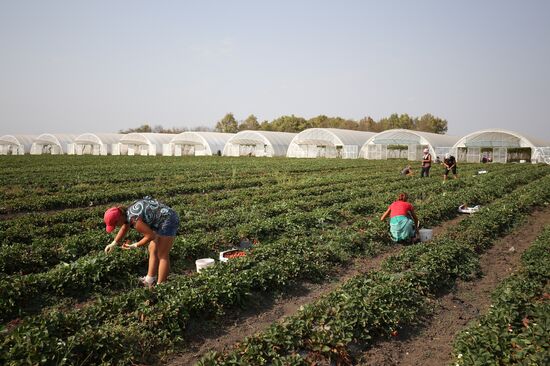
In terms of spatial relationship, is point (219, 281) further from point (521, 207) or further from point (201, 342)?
point (521, 207)

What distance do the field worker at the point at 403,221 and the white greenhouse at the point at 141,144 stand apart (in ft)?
212

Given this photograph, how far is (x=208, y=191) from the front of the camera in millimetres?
19625

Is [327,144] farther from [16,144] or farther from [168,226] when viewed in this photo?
[16,144]

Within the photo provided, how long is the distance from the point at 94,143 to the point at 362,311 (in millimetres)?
75044

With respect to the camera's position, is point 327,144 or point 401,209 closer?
point 401,209

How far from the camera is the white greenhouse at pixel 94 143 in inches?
2781

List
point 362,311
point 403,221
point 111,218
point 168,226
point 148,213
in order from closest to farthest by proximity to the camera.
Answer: point 362,311 < point 111,218 < point 148,213 < point 168,226 < point 403,221

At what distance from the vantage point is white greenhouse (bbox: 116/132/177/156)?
70125 millimetres

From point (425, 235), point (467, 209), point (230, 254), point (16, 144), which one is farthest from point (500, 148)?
point (16, 144)

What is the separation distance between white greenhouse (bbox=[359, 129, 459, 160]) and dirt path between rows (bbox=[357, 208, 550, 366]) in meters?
44.6

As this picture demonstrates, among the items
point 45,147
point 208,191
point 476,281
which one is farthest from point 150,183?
point 45,147

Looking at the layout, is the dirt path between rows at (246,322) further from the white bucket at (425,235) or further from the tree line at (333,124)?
the tree line at (333,124)

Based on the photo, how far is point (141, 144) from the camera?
72.0 metres

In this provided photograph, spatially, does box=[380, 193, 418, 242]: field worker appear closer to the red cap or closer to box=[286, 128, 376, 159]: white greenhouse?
the red cap
